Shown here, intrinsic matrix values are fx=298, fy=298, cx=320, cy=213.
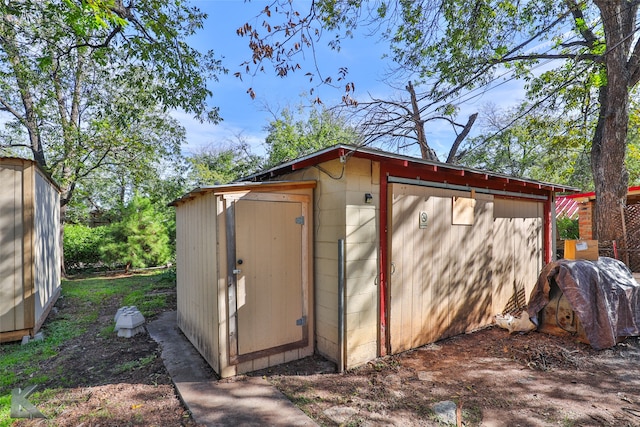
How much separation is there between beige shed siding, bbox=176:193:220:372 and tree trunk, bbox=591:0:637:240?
23.3ft

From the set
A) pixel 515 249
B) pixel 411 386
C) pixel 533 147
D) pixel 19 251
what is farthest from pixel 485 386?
pixel 533 147

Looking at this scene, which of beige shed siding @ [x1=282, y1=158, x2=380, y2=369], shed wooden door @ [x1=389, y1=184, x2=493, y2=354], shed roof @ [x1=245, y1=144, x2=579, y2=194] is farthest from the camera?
shed wooden door @ [x1=389, y1=184, x2=493, y2=354]

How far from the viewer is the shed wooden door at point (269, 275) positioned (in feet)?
9.99

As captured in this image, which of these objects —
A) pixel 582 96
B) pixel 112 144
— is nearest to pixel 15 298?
pixel 112 144

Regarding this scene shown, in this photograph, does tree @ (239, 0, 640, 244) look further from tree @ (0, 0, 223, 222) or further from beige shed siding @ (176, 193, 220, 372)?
tree @ (0, 0, 223, 222)

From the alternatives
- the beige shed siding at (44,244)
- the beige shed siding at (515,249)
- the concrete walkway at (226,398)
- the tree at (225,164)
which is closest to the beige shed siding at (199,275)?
the concrete walkway at (226,398)

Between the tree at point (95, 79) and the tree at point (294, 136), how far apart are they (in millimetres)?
4526

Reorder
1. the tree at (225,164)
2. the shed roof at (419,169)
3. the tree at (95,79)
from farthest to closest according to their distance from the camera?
the tree at (225,164) → the tree at (95,79) → the shed roof at (419,169)

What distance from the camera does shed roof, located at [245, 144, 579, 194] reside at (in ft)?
9.91

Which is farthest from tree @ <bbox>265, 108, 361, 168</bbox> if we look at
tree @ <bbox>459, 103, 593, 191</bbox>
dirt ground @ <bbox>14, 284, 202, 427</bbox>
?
dirt ground @ <bbox>14, 284, 202, 427</bbox>

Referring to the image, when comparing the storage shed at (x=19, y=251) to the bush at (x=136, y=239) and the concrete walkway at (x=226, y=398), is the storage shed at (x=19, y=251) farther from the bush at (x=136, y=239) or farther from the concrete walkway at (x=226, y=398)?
the bush at (x=136, y=239)

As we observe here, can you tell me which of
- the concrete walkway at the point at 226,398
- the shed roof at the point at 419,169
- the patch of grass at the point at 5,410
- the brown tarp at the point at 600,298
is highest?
the shed roof at the point at 419,169

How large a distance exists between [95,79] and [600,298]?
42.0ft

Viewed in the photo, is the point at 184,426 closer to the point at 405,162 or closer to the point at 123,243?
the point at 405,162
